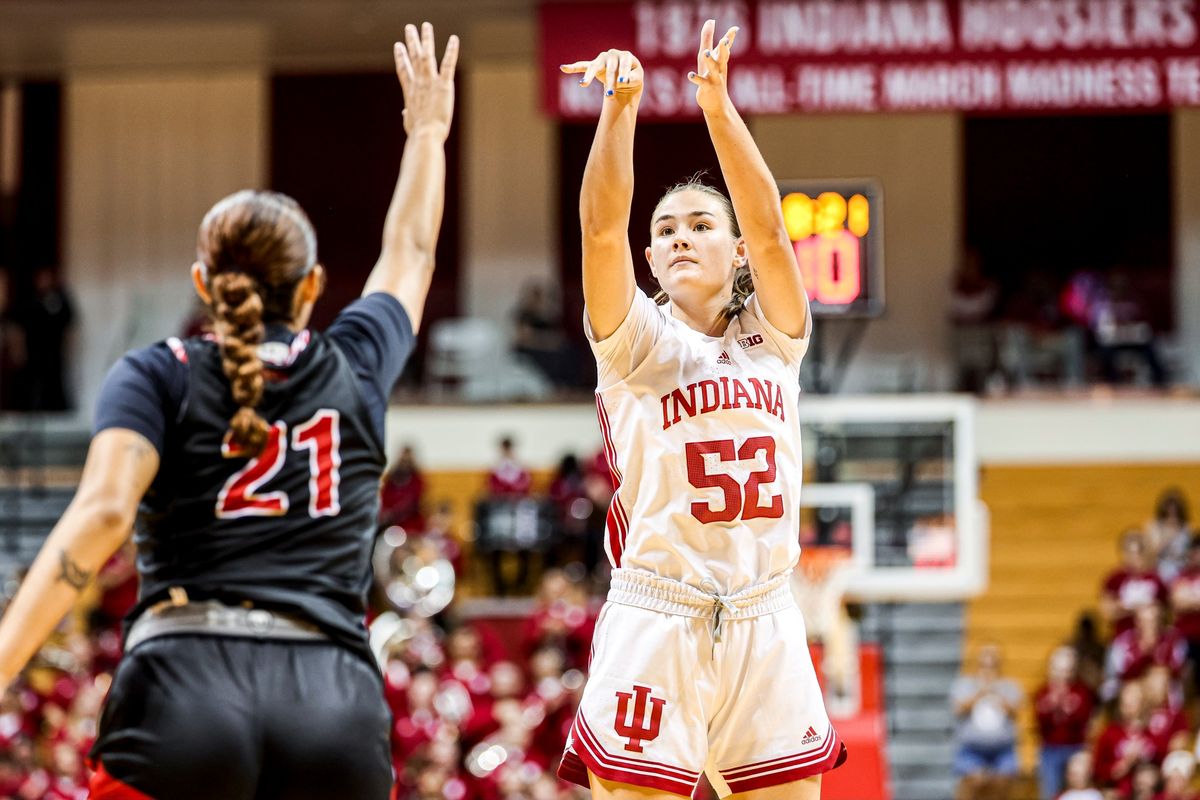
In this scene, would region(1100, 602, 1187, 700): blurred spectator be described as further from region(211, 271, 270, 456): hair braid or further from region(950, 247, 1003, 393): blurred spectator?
region(211, 271, 270, 456): hair braid

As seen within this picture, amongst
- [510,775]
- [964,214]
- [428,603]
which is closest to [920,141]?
[964,214]

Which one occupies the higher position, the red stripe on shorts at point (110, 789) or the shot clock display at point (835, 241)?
the shot clock display at point (835, 241)

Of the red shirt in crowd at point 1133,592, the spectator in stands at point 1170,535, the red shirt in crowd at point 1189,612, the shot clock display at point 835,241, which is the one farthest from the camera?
the spectator in stands at point 1170,535

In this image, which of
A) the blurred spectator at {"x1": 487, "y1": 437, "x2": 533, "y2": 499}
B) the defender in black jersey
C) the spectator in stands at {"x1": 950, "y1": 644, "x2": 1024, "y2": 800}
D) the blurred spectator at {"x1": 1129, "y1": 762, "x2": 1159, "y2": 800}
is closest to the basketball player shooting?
the defender in black jersey

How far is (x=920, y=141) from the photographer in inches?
851

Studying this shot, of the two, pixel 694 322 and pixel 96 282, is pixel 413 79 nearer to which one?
pixel 694 322

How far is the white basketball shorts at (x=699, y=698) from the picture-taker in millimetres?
3793

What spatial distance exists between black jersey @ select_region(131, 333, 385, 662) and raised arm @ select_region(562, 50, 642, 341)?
0.84m

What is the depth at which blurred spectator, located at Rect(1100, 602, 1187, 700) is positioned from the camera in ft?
46.9

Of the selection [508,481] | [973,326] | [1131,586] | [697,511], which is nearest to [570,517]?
[508,481]

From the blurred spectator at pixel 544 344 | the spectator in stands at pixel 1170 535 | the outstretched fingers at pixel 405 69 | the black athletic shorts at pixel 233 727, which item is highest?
the blurred spectator at pixel 544 344

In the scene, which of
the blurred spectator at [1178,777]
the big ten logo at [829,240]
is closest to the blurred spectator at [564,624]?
the blurred spectator at [1178,777]

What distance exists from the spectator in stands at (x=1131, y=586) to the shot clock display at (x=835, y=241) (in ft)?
19.8

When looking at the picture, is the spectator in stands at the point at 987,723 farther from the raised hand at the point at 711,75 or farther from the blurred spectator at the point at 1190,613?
the raised hand at the point at 711,75
